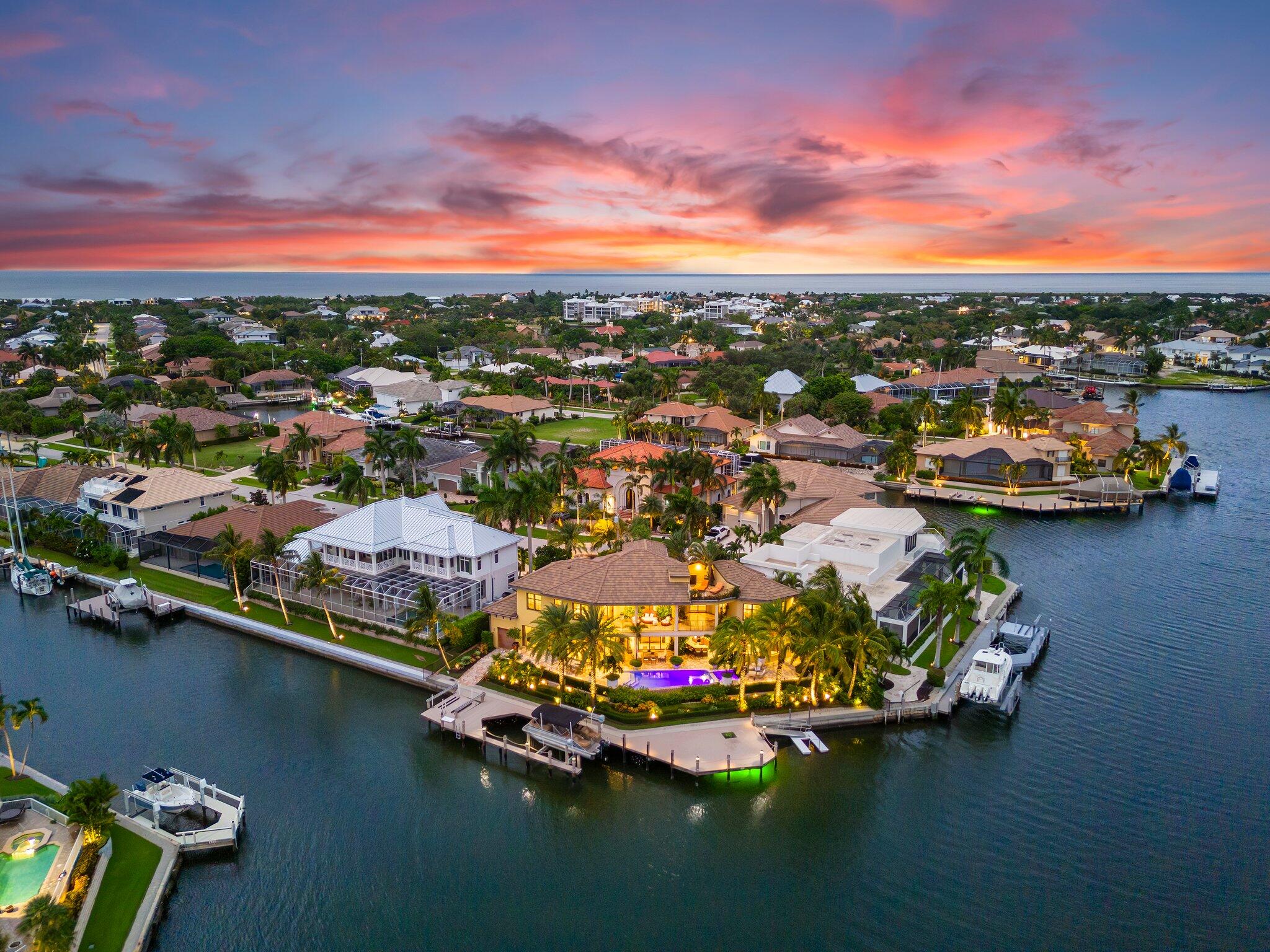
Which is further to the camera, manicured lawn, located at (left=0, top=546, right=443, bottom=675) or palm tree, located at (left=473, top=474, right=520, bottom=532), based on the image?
palm tree, located at (left=473, top=474, right=520, bottom=532)

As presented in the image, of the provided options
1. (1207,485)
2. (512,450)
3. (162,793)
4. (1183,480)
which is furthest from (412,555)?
(1207,485)

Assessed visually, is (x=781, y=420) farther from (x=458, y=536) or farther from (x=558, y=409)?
(x=458, y=536)

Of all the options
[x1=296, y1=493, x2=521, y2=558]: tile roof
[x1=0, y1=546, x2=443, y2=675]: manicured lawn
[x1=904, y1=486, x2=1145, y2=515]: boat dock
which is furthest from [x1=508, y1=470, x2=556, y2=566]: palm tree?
[x1=904, y1=486, x2=1145, y2=515]: boat dock

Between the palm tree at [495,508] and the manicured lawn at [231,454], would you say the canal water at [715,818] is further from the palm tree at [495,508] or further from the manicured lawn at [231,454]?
the manicured lawn at [231,454]

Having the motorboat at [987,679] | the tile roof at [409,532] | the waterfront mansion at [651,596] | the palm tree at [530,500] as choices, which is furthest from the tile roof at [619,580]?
the motorboat at [987,679]

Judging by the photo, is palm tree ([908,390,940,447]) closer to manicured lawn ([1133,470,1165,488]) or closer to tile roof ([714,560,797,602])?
manicured lawn ([1133,470,1165,488])

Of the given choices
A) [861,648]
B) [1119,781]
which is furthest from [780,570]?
[1119,781]
